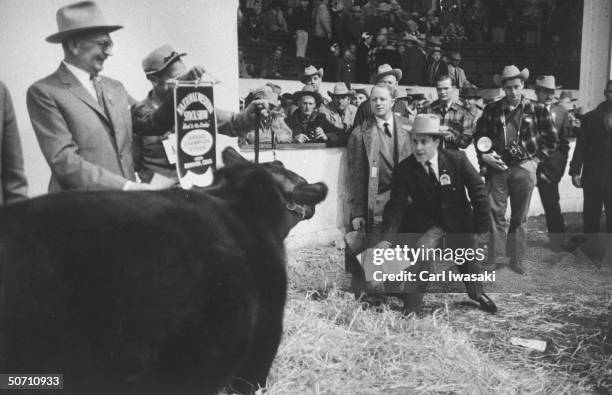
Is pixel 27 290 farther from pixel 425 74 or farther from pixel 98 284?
pixel 425 74

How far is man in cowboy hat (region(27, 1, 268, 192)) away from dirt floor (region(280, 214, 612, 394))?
141 centimetres

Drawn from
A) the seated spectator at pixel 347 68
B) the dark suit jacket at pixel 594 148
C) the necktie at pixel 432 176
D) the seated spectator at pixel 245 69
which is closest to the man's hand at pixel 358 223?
the necktie at pixel 432 176

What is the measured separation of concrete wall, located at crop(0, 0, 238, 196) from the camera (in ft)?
9.01

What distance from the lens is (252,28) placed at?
28.7 ft

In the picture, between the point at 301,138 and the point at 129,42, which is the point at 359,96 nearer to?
the point at 301,138

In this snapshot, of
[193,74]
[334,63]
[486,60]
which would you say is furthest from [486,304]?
[334,63]

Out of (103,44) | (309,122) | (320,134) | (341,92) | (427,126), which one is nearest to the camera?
(103,44)

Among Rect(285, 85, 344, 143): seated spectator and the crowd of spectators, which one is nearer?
Rect(285, 85, 344, 143): seated spectator

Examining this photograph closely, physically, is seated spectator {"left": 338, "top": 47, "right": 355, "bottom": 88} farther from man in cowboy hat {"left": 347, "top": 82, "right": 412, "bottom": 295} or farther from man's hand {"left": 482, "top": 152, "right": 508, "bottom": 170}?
man in cowboy hat {"left": 347, "top": 82, "right": 412, "bottom": 295}

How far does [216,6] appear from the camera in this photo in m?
3.86

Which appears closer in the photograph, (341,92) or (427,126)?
(427,126)

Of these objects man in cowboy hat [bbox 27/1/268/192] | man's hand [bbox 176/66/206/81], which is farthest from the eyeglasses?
man's hand [bbox 176/66/206/81]

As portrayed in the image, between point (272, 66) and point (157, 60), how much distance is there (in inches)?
190

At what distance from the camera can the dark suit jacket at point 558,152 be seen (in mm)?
5608
